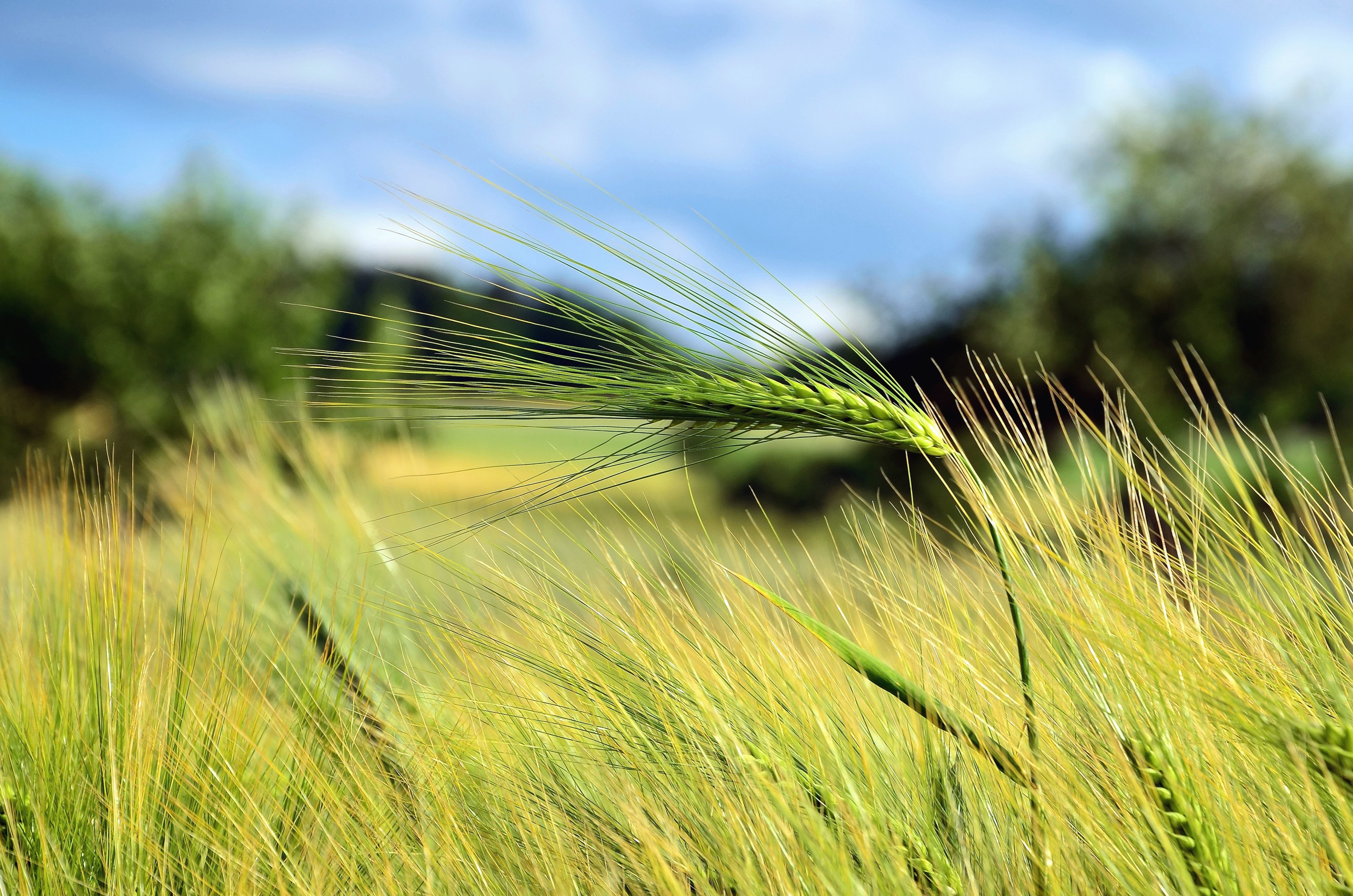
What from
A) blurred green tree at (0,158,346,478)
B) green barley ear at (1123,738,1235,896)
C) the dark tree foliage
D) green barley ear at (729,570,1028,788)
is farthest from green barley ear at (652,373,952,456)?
blurred green tree at (0,158,346,478)

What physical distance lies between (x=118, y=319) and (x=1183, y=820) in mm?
18725

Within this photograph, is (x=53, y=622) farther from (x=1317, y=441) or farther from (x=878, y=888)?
(x=1317, y=441)

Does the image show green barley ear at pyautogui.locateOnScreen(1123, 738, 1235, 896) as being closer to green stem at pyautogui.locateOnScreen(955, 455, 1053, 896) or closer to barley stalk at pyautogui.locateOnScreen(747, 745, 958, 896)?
green stem at pyautogui.locateOnScreen(955, 455, 1053, 896)

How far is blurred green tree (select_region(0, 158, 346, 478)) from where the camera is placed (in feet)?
53.9

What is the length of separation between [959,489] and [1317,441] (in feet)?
55.4

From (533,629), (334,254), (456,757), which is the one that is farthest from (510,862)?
(334,254)

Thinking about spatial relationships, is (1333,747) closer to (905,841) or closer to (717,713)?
(905,841)

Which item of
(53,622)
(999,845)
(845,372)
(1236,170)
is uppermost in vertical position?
(1236,170)

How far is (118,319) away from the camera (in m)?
16.6

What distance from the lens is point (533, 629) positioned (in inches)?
63.6

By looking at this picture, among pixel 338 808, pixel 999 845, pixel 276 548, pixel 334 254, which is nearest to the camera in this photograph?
pixel 999 845

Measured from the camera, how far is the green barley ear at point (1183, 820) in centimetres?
111

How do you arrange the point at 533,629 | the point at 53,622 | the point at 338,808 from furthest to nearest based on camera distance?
1. the point at 53,622
2. the point at 533,629
3. the point at 338,808

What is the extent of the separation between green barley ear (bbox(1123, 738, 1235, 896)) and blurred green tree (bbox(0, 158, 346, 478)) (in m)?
16.2
